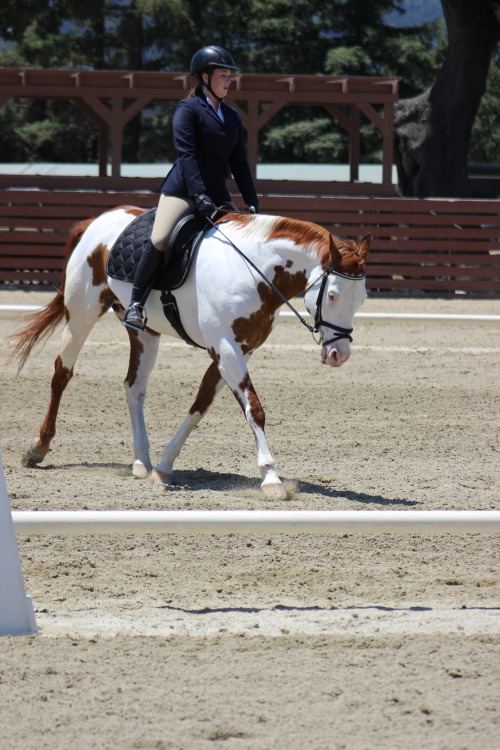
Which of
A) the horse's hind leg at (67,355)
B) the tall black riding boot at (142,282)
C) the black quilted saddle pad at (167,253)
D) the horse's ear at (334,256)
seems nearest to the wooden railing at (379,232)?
the horse's hind leg at (67,355)

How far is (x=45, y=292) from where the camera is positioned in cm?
1509

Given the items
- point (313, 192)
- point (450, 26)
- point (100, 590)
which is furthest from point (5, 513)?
point (450, 26)

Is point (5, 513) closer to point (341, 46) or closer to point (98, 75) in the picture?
point (98, 75)

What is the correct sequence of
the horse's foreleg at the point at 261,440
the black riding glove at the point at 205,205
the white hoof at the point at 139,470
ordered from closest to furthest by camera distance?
the horse's foreleg at the point at 261,440 → the black riding glove at the point at 205,205 → the white hoof at the point at 139,470

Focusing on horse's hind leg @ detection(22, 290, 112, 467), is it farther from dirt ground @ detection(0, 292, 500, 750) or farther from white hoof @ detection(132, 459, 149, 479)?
white hoof @ detection(132, 459, 149, 479)

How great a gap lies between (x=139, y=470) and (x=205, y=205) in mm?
1631

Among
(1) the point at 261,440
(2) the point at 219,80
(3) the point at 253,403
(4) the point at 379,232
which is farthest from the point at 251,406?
(4) the point at 379,232

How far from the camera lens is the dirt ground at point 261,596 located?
2.96 meters

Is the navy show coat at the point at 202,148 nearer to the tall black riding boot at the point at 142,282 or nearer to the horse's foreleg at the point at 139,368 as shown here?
the tall black riding boot at the point at 142,282

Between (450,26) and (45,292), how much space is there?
1103 centimetres

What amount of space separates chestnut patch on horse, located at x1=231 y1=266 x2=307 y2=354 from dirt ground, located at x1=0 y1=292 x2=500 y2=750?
0.86 m

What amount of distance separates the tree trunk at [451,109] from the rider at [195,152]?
643 inches

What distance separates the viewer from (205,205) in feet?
17.9

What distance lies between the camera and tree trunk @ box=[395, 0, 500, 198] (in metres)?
20.5
